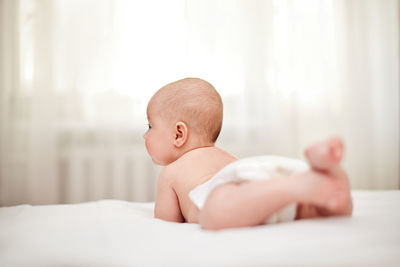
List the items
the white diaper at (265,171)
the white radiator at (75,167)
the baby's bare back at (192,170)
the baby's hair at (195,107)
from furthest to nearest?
the white radiator at (75,167) → the baby's hair at (195,107) → the baby's bare back at (192,170) → the white diaper at (265,171)

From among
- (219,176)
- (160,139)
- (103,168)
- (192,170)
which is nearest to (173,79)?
(103,168)

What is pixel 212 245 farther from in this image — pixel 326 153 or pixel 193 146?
pixel 193 146

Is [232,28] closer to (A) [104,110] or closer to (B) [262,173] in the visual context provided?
(A) [104,110]

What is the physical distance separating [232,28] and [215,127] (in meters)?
1.23

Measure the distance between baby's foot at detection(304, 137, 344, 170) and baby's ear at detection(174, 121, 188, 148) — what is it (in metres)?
0.52

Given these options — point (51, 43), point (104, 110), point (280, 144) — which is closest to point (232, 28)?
point (280, 144)

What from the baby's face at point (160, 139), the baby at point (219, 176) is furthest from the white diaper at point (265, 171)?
the baby's face at point (160, 139)

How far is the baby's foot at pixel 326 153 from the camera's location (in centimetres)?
58

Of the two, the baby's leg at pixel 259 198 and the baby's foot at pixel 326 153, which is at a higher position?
the baby's foot at pixel 326 153

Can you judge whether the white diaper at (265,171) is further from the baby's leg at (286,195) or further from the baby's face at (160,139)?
the baby's face at (160,139)

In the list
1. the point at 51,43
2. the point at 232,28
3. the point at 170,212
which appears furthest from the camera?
the point at 232,28

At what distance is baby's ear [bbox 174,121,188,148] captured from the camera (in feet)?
3.52

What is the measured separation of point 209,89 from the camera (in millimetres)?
1106

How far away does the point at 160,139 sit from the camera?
1.12m
